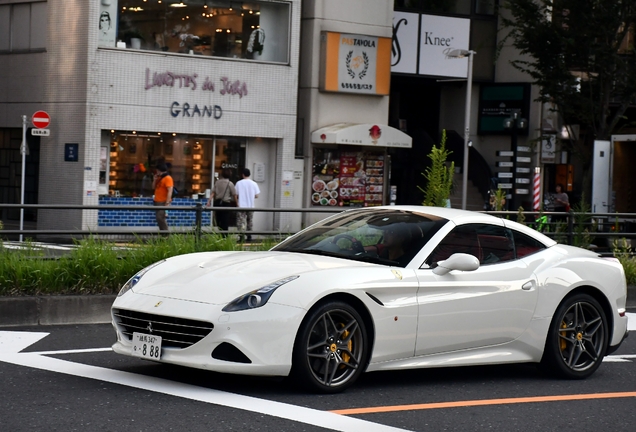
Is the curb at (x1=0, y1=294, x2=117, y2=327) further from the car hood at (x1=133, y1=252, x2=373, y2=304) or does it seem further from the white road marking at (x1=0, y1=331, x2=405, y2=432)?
the car hood at (x1=133, y1=252, x2=373, y2=304)

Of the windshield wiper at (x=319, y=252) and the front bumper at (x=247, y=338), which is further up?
the windshield wiper at (x=319, y=252)

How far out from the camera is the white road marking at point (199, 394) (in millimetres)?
6602

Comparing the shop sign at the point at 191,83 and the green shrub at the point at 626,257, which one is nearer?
the green shrub at the point at 626,257

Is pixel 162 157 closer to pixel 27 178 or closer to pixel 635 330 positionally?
pixel 27 178

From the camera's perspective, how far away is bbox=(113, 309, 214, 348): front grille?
23.4 ft

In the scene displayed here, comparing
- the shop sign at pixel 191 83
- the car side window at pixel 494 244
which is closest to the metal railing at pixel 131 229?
the car side window at pixel 494 244

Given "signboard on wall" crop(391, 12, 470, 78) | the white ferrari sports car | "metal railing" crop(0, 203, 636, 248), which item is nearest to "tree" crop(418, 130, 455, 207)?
"metal railing" crop(0, 203, 636, 248)

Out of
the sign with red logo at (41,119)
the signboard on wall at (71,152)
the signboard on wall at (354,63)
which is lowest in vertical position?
the signboard on wall at (71,152)

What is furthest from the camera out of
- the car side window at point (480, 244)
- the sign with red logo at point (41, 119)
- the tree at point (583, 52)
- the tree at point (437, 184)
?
the tree at point (583, 52)

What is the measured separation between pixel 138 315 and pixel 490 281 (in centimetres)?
272

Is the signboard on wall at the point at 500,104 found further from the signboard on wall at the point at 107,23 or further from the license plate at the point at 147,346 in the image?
the license plate at the point at 147,346

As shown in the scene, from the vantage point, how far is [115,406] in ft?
22.1

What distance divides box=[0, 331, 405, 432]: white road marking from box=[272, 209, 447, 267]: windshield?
1.57m

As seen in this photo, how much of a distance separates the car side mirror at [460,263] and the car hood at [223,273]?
23.9 inches
